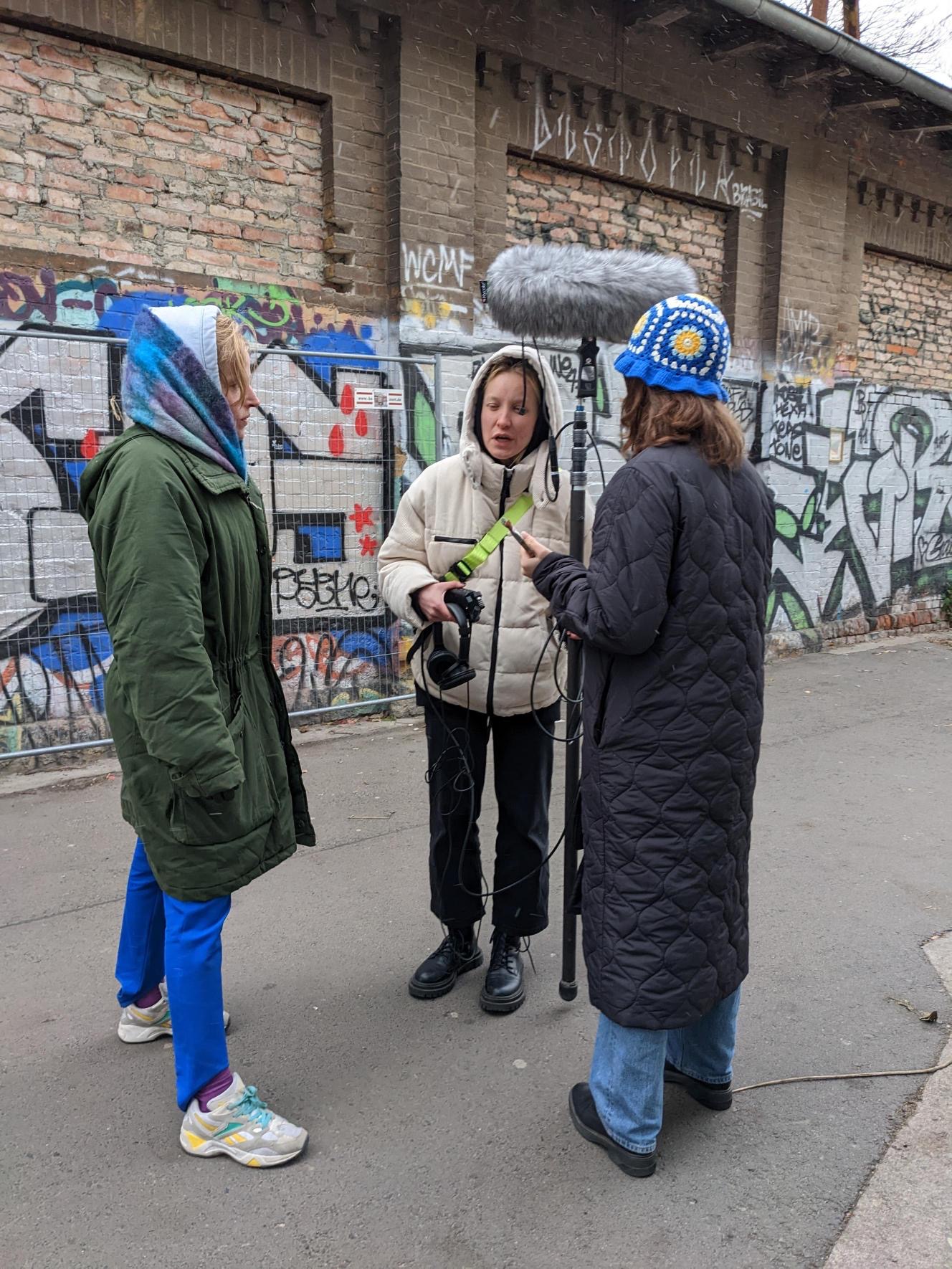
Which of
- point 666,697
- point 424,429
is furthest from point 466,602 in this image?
point 424,429

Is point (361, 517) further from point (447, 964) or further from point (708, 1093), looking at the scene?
point (708, 1093)

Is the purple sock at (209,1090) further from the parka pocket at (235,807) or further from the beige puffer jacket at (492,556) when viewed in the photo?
the beige puffer jacket at (492,556)

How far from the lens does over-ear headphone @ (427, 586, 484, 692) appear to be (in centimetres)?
276

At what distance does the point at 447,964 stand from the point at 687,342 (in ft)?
7.03

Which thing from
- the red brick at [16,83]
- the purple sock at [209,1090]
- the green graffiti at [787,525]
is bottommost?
the purple sock at [209,1090]

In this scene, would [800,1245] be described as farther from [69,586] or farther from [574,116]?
[574,116]

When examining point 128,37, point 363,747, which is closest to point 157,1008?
point 363,747

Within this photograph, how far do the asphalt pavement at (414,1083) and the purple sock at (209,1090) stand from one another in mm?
140

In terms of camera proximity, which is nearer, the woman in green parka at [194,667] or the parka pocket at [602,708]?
the woman in green parka at [194,667]

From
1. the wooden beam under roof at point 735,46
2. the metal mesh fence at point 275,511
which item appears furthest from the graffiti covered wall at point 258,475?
the wooden beam under roof at point 735,46

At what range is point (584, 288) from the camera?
2.59 metres

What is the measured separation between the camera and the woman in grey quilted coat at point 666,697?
83.2 inches

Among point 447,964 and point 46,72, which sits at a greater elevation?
point 46,72

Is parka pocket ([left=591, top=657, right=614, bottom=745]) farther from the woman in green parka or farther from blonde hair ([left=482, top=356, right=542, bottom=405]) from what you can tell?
blonde hair ([left=482, top=356, right=542, bottom=405])
